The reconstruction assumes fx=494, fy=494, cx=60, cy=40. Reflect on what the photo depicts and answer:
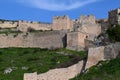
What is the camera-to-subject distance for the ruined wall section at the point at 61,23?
66.8 meters

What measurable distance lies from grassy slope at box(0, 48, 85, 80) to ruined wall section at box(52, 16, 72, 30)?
625 cm

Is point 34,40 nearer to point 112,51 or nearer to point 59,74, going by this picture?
point 59,74

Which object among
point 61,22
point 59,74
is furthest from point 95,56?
point 61,22

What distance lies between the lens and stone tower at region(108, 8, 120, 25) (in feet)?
199

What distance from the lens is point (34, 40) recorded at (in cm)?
6506

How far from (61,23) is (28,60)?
12.4 metres

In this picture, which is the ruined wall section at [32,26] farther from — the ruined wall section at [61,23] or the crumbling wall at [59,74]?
the crumbling wall at [59,74]

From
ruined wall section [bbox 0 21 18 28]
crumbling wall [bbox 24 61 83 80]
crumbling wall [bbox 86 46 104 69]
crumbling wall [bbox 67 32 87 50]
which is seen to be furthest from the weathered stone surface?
ruined wall section [bbox 0 21 18 28]

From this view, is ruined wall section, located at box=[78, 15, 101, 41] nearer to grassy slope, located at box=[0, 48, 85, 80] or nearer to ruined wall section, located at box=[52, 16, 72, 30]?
ruined wall section, located at box=[52, 16, 72, 30]

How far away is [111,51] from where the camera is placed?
4147 cm

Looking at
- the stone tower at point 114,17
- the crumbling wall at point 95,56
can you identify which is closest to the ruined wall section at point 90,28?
the stone tower at point 114,17

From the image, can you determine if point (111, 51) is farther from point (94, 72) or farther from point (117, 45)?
point (94, 72)

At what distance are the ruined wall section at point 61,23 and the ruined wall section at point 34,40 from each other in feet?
9.44

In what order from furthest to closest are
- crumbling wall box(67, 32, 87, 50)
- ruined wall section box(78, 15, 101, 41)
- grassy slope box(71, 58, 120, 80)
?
ruined wall section box(78, 15, 101, 41), crumbling wall box(67, 32, 87, 50), grassy slope box(71, 58, 120, 80)
